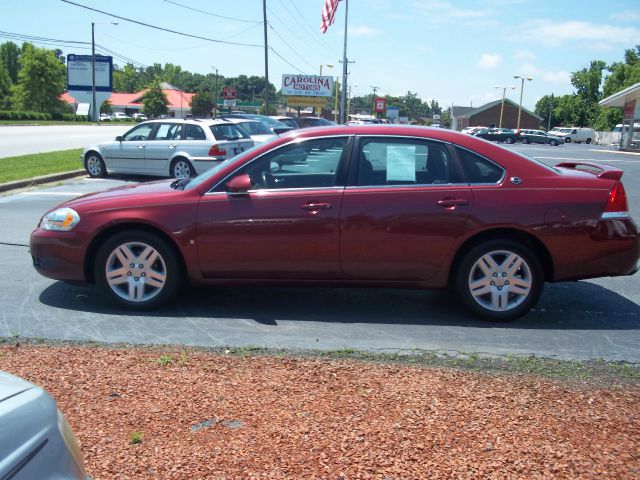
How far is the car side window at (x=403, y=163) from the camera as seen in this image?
5297 mm

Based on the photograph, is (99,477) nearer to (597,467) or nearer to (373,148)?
(597,467)

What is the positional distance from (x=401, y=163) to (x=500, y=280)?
127 centimetres

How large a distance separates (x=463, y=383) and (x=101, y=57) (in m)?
55.1

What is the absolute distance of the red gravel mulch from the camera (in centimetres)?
300

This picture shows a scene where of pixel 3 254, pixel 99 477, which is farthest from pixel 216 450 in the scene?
pixel 3 254

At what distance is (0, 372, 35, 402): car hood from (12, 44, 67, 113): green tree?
8890 cm

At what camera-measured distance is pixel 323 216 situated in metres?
5.18

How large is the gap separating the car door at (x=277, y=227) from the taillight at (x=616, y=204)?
2178 mm

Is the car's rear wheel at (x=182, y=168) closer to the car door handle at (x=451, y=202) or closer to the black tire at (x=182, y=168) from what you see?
the black tire at (x=182, y=168)

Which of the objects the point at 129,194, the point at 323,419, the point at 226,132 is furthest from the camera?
the point at 226,132

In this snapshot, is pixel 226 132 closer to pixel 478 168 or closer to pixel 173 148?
pixel 173 148

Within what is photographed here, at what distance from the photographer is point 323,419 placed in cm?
343

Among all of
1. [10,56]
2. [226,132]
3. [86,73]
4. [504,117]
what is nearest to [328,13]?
[226,132]

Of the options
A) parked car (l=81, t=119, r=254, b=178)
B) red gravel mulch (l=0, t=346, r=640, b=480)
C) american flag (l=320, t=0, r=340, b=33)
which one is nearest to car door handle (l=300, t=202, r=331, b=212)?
red gravel mulch (l=0, t=346, r=640, b=480)
